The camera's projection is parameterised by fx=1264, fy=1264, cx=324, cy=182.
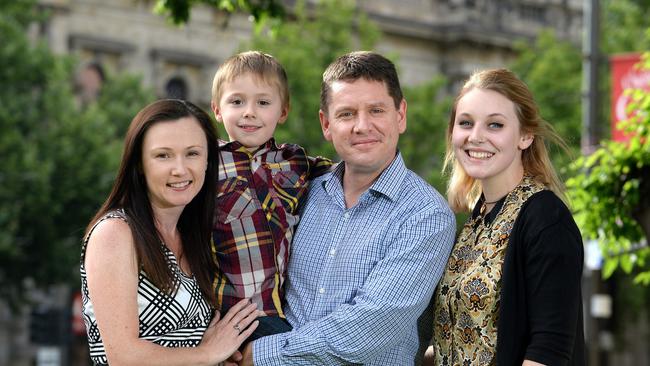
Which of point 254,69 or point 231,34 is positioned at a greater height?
point 231,34

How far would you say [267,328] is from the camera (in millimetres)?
5160

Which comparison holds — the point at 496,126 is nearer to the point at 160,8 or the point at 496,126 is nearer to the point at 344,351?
the point at 344,351

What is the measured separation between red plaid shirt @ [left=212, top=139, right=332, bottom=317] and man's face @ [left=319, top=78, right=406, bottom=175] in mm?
410

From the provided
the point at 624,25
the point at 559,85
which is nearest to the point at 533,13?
the point at 624,25

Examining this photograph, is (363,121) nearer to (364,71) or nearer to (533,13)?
(364,71)

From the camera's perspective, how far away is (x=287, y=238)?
5.34 metres

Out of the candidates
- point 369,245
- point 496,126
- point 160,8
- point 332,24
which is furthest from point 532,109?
point 332,24

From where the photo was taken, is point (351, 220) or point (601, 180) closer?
point (351, 220)

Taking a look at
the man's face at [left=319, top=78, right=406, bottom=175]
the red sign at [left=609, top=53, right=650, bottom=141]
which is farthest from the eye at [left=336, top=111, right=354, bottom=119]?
the red sign at [left=609, top=53, right=650, bottom=141]

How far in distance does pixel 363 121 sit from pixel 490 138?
1.68ft

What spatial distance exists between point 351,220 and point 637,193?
13.6ft

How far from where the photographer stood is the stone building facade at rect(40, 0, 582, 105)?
124ft

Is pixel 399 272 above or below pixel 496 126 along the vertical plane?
below

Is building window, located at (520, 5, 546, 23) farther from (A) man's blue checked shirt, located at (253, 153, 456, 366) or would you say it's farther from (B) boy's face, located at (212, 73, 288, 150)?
(A) man's blue checked shirt, located at (253, 153, 456, 366)
